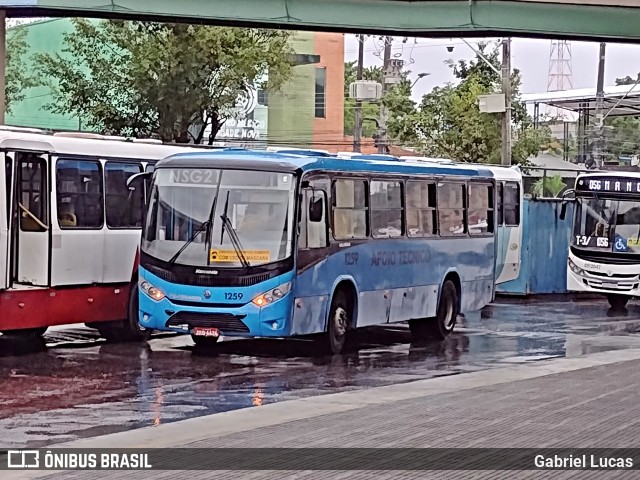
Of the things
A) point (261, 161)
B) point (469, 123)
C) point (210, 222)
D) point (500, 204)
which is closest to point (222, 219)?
point (210, 222)

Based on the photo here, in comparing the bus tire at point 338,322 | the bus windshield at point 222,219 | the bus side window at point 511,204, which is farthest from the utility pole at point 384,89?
the bus windshield at point 222,219

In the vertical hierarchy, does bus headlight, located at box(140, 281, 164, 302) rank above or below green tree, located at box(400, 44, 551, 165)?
below

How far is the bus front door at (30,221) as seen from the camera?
17453mm

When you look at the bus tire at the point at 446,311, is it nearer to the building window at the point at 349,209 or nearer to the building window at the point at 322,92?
the building window at the point at 349,209

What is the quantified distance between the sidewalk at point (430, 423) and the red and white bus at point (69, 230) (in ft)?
Answer: 17.3

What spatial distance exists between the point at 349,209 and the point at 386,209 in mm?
1187

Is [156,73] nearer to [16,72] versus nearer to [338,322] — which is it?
[16,72]

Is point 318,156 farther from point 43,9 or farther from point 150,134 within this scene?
point 150,134

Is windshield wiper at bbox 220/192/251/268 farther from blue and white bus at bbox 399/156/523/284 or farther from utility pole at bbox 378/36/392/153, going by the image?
utility pole at bbox 378/36/392/153

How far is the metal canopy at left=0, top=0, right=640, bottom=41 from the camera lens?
757 inches

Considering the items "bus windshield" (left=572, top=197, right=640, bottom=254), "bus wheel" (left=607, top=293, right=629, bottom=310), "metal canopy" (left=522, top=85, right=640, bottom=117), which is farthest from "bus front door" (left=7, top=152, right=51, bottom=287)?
"metal canopy" (left=522, top=85, right=640, bottom=117)

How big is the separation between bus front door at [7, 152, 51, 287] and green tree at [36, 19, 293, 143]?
1475 centimetres

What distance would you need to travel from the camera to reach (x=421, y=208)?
70.2ft

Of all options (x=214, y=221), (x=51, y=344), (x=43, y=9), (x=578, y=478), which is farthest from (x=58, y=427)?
(x=43, y=9)
